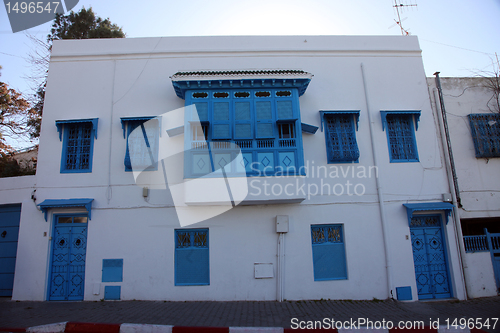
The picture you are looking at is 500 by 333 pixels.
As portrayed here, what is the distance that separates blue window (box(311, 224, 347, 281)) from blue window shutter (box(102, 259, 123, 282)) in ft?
17.5

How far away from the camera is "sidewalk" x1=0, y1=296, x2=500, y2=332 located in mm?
6160

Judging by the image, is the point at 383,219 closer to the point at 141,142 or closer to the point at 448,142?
the point at 448,142

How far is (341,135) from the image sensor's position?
8.95 metres

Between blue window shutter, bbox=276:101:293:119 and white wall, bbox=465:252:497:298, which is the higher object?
blue window shutter, bbox=276:101:293:119

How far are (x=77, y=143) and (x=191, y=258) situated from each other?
487 centimetres

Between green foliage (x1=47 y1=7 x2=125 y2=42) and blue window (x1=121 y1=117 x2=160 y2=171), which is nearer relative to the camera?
blue window (x1=121 y1=117 x2=160 y2=171)

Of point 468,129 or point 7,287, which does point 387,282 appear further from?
point 7,287

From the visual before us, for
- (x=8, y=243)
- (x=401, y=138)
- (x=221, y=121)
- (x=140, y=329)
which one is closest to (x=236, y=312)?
(x=140, y=329)

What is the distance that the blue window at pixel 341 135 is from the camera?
8633 millimetres

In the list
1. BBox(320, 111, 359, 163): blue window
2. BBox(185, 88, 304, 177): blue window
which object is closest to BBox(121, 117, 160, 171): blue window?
BBox(185, 88, 304, 177): blue window

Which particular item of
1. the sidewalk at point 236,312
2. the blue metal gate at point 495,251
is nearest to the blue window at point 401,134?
the blue metal gate at point 495,251

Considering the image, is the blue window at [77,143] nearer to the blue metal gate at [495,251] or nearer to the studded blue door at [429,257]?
the studded blue door at [429,257]

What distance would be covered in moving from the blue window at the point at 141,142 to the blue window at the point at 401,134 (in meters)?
6.94

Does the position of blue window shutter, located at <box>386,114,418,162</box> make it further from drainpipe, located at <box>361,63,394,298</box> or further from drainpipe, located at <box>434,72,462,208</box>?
drainpipe, located at <box>434,72,462,208</box>
